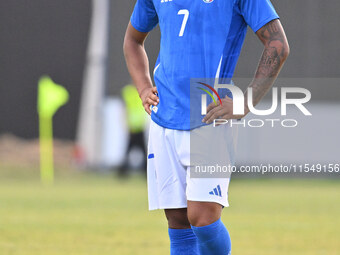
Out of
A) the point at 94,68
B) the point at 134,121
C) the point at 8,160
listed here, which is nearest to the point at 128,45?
the point at 134,121

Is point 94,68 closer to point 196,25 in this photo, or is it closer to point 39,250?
point 39,250

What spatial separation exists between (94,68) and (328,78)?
23.7 ft

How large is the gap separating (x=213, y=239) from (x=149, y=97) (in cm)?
92

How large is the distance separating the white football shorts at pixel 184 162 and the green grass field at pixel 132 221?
238cm

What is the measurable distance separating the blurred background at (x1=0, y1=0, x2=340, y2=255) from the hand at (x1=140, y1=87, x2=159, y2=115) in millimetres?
2342

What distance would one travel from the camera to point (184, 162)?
4316mm

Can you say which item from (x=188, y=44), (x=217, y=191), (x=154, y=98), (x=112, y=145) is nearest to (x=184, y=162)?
(x=217, y=191)

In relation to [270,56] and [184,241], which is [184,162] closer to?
[184,241]

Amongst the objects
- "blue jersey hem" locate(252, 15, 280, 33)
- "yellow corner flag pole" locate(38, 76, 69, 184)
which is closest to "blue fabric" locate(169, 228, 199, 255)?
"blue jersey hem" locate(252, 15, 280, 33)

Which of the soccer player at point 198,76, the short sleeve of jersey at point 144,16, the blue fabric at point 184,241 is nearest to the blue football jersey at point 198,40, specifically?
the soccer player at point 198,76

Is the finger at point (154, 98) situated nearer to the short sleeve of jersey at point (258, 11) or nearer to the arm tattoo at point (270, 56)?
the arm tattoo at point (270, 56)

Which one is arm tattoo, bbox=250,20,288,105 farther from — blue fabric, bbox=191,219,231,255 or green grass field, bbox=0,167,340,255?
green grass field, bbox=0,167,340,255

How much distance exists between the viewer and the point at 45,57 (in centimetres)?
2712

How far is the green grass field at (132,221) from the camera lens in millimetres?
7181
